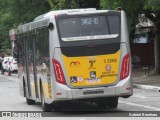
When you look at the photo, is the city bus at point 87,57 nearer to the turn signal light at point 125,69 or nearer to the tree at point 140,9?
the turn signal light at point 125,69

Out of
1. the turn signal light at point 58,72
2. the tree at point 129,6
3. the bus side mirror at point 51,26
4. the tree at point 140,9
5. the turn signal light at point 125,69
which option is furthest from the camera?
the tree at point 129,6

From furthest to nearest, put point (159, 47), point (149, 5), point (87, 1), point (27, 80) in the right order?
point (87, 1), point (159, 47), point (149, 5), point (27, 80)

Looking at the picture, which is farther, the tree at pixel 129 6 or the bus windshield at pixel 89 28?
the tree at pixel 129 6

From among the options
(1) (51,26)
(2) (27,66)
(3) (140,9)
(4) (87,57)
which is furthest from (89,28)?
(3) (140,9)

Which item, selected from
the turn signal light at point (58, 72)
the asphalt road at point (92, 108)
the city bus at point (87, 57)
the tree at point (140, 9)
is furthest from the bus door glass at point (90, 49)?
the tree at point (140, 9)

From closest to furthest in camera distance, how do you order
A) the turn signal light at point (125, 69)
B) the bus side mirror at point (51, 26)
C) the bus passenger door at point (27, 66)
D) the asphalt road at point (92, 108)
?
the bus side mirror at point (51, 26), the turn signal light at point (125, 69), the asphalt road at point (92, 108), the bus passenger door at point (27, 66)

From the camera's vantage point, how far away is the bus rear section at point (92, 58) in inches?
626

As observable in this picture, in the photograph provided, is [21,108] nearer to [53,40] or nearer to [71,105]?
[71,105]

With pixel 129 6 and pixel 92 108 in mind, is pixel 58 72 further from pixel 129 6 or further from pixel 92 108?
pixel 129 6

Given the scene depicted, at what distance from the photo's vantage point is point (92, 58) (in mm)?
16078

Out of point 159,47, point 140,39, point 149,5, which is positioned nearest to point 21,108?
point 149,5

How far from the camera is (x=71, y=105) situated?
64.4 feet

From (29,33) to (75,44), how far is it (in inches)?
138

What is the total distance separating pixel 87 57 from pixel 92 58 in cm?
14
